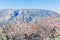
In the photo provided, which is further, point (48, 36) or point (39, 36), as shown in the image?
point (39, 36)

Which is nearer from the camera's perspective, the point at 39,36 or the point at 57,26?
the point at 57,26

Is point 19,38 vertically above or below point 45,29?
below

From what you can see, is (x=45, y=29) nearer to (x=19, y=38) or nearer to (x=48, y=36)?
(x=48, y=36)

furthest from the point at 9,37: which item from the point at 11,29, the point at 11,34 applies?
the point at 11,29

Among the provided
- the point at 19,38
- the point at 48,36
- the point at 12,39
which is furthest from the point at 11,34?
the point at 48,36

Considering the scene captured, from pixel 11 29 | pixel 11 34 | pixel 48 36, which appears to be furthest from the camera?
pixel 11 29

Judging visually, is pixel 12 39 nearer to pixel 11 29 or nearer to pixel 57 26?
pixel 11 29

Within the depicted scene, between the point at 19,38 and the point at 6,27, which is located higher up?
the point at 6,27

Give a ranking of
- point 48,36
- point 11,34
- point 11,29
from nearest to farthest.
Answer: point 48,36 → point 11,34 → point 11,29

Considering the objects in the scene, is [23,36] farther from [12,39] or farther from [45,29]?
[45,29]
